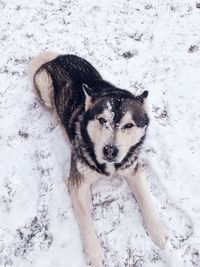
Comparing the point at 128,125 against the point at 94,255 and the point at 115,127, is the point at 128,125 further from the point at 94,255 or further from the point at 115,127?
the point at 94,255

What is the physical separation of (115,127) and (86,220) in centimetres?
→ 114

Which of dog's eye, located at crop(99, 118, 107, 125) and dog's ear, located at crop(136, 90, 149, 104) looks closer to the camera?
dog's eye, located at crop(99, 118, 107, 125)

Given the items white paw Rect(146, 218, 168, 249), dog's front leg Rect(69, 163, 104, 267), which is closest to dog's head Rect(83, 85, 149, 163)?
dog's front leg Rect(69, 163, 104, 267)

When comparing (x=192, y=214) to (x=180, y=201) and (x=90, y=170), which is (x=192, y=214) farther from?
(x=90, y=170)

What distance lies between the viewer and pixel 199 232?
4.56m

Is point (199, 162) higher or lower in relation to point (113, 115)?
lower

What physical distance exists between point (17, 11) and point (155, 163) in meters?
4.56

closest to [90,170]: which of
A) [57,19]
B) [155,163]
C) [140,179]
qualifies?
[140,179]

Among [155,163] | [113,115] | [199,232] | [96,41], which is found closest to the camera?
[113,115]

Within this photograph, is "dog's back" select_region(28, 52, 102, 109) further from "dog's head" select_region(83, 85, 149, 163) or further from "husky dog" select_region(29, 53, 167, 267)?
"dog's head" select_region(83, 85, 149, 163)

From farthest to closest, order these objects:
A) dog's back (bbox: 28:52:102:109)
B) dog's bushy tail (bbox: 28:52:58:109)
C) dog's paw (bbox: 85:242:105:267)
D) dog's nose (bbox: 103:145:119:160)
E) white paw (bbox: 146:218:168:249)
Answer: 1. dog's bushy tail (bbox: 28:52:58:109)
2. dog's back (bbox: 28:52:102:109)
3. white paw (bbox: 146:218:168:249)
4. dog's paw (bbox: 85:242:105:267)
5. dog's nose (bbox: 103:145:119:160)

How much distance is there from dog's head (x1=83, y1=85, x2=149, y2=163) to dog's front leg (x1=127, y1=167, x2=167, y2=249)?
491 millimetres

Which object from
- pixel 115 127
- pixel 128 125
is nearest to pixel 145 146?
pixel 128 125

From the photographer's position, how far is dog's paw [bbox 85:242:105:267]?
168 inches
